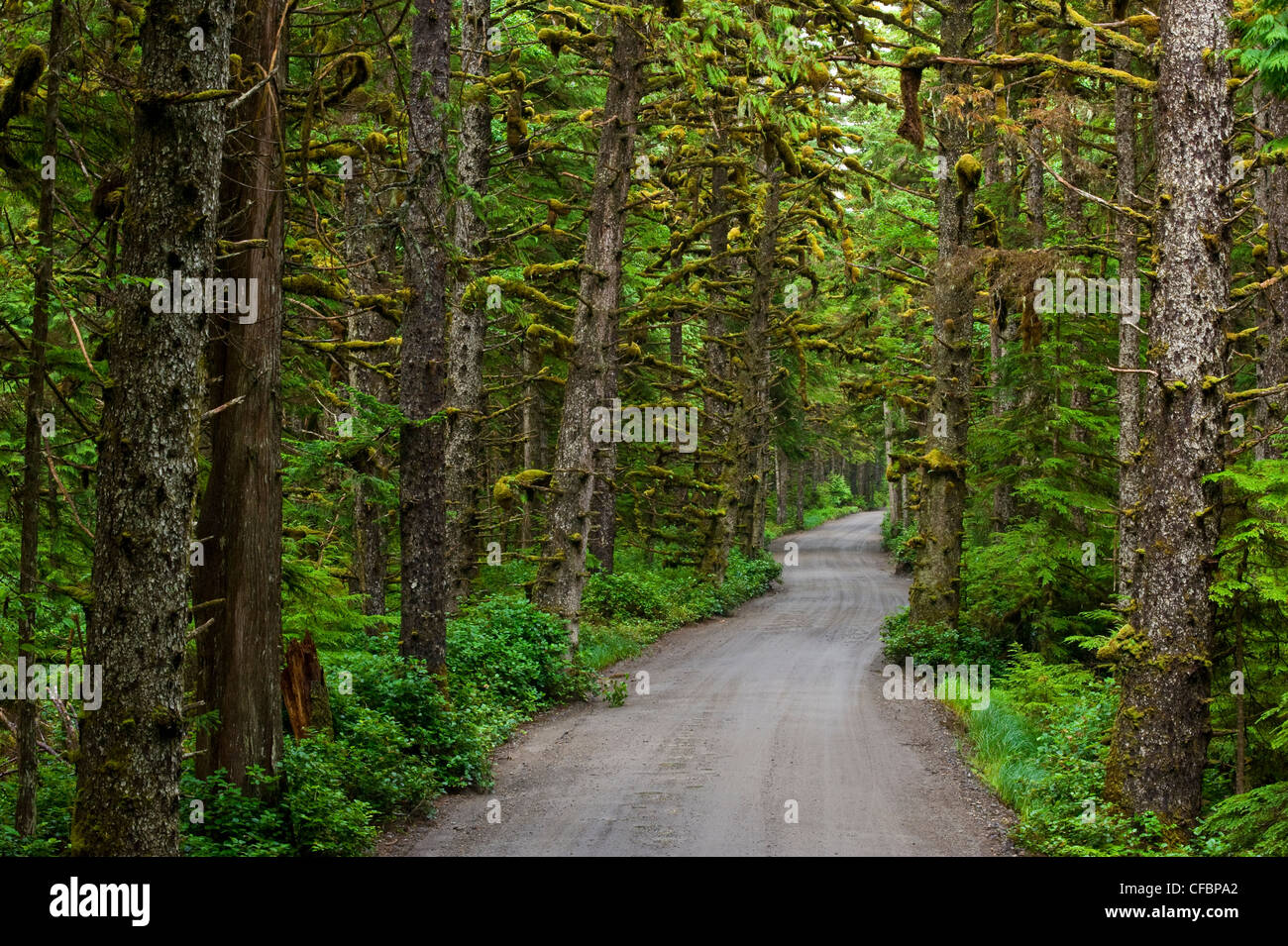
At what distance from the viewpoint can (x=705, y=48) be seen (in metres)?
12.9

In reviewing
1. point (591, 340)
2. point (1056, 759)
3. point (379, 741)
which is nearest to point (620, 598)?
point (591, 340)

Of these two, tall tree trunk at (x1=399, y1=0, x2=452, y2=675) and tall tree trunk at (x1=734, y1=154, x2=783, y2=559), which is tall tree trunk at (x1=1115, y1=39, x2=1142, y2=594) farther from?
tall tree trunk at (x1=734, y1=154, x2=783, y2=559)

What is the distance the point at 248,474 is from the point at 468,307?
8.49 m

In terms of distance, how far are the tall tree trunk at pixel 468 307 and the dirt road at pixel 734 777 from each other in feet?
15.1

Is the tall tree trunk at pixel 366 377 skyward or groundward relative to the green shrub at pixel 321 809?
skyward

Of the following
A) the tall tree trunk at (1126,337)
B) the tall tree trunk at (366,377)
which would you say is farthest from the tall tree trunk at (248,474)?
the tall tree trunk at (1126,337)

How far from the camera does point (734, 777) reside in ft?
37.2

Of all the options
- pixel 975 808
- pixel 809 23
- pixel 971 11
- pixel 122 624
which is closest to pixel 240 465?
pixel 122 624

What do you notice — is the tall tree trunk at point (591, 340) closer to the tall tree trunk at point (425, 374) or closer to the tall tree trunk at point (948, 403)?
the tall tree trunk at point (425, 374)

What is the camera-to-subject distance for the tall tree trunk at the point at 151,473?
5.99m

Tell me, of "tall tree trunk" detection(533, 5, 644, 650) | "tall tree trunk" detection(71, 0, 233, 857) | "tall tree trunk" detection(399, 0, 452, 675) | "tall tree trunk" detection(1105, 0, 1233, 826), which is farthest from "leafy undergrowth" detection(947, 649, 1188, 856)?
"tall tree trunk" detection(71, 0, 233, 857)

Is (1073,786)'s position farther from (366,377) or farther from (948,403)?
(366,377)

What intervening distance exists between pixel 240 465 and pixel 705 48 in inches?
316
